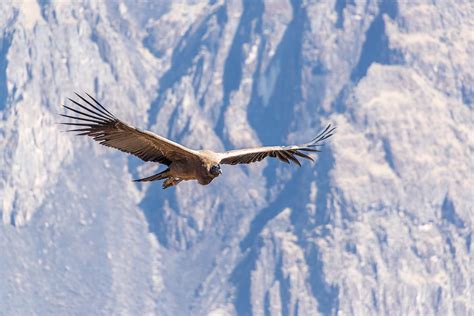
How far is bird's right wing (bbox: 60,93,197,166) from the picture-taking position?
4838cm

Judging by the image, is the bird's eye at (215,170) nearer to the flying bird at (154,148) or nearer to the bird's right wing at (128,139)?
the flying bird at (154,148)

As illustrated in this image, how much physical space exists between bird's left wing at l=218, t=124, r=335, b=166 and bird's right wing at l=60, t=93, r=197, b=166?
1.67 meters

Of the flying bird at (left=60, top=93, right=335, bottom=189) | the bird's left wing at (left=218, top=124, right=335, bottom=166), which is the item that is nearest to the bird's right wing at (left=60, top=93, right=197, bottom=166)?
the flying bird at (left=60, top=93, right=335, bottom=189)

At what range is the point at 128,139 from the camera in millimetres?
49219

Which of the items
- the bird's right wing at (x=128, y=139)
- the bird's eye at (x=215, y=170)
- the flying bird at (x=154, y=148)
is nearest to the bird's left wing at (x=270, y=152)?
the flying bird at (x=154, y=148)

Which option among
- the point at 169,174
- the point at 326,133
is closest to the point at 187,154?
the point at 169,174

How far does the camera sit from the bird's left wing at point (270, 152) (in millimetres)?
51312

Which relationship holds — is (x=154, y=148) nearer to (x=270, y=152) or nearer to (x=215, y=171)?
(x=215, y=171)

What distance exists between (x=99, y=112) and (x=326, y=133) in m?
7.24

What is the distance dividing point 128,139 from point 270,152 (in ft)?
18.0

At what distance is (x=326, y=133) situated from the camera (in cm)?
5181

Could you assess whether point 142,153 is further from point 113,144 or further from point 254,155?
point 254,155

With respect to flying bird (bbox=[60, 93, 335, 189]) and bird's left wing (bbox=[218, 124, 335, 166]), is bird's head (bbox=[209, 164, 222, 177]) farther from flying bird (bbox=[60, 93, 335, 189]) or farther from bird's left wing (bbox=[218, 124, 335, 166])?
bird's left wing (bbox=[218, 124, 335, 166])

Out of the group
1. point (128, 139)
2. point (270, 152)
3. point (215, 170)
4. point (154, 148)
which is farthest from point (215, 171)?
point (270, 152)
